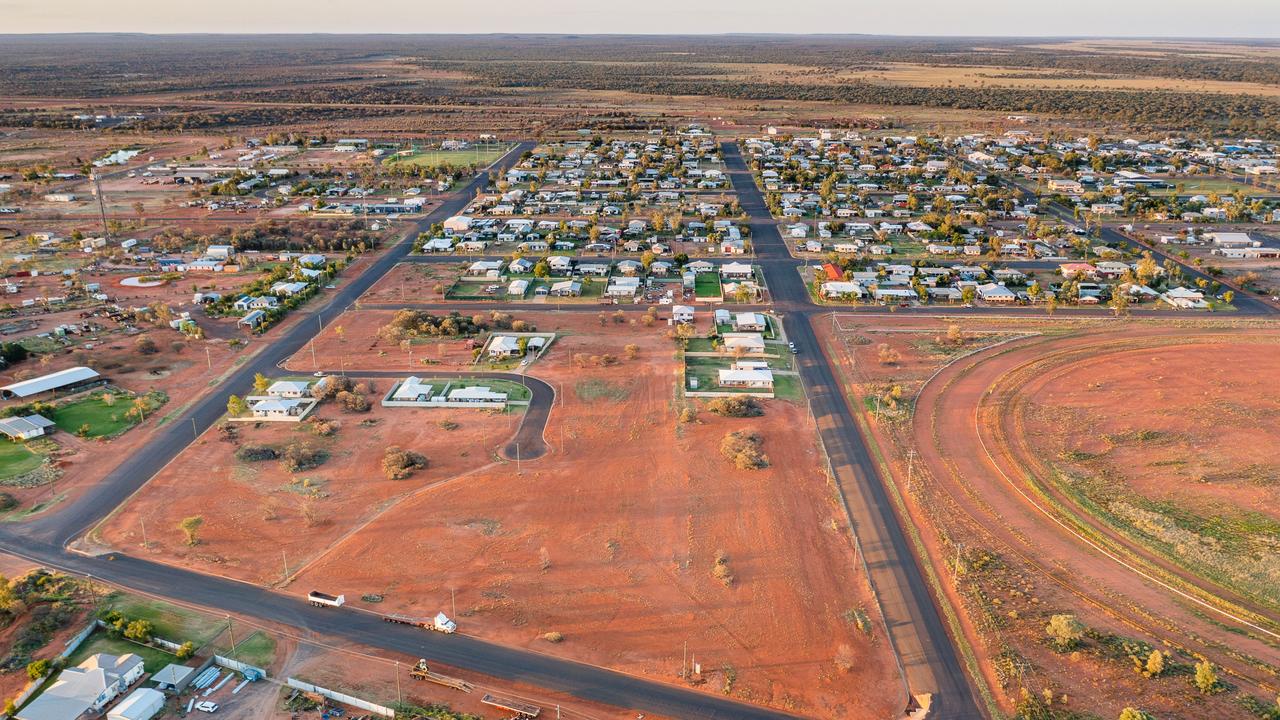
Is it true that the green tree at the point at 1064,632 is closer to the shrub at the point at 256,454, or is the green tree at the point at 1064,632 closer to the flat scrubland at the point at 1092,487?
the flat scrubland at the point at 1092,487

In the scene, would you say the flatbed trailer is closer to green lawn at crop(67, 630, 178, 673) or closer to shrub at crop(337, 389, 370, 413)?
green lawn at crop(67, 630, 178, 673)

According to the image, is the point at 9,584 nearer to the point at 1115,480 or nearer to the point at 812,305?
the point at 1115,480

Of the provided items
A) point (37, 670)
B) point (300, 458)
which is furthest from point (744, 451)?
point (37, 670)

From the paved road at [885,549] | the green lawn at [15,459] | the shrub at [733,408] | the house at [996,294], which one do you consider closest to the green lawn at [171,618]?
the green lawn at [15,459]

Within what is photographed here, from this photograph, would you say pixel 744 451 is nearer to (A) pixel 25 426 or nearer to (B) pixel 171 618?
(B) pixel 171 618

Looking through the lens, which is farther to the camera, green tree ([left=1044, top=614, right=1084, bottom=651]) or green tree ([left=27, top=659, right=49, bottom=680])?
green tree ([left=1044, top=614, right=1084, bottom=651])

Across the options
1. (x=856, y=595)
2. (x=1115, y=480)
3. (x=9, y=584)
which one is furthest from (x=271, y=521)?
(x=1115, y=480)

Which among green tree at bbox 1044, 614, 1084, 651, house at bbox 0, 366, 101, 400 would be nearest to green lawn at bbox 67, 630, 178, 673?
house at bbox 0, 366, 101, 400
